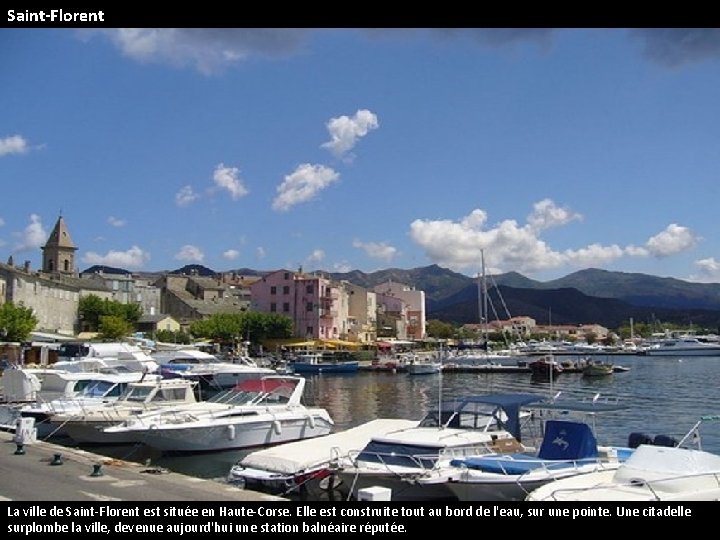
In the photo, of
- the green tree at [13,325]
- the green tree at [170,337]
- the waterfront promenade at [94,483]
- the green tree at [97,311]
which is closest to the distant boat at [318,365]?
the green tree at [170,337]

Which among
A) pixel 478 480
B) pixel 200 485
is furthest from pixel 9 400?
pixel 478 480

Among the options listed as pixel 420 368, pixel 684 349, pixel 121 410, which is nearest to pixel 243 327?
pixel 420 368

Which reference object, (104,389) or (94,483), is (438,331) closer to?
(104,389)

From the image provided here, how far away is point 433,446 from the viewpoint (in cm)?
2039

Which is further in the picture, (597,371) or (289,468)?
(597,371)

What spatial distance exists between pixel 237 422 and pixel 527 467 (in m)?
14.0

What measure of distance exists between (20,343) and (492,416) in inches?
2128

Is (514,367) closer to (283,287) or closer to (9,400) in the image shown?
(283,287)

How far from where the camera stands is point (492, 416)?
23172 mm

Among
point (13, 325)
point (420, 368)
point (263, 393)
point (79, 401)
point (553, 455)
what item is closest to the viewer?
point (553, 455)

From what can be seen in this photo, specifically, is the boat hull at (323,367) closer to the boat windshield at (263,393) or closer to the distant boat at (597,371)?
the distant boat at (597,371)

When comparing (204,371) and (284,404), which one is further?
(204,371)

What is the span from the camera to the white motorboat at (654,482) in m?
15.3
